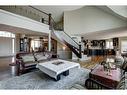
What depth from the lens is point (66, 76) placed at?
3879 mm

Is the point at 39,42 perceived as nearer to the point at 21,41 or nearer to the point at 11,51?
the point at 21,41

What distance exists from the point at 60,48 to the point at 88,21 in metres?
3.03

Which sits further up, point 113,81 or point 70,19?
point 70,19

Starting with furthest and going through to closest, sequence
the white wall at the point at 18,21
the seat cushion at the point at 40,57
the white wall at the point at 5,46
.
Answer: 1. the white wall at the point at 5,46
2. the seat cushion at the point at 40,57
3. the white wall at the point at 18,21

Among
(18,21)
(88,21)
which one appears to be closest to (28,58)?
(18,21)

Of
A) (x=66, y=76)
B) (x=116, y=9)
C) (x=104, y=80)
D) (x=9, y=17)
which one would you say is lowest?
(x=66, y=76)

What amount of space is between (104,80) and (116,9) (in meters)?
3.26

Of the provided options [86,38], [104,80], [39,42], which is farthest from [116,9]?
[39,42]

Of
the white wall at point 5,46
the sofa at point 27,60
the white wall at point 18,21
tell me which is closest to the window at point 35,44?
the white wall at point 5,46

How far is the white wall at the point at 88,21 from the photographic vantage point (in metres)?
5.94

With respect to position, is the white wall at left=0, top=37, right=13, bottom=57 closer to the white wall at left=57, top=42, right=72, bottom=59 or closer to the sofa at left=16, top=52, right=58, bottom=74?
the white wall at left=57, top=42, right=72, bottom=59

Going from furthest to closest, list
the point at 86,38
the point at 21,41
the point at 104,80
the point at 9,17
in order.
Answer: the point at 21,41 < the point at 86,38 < the point at 9,17 < the point at 104,80

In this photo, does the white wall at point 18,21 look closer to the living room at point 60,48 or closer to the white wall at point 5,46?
the living room at point 60,48
